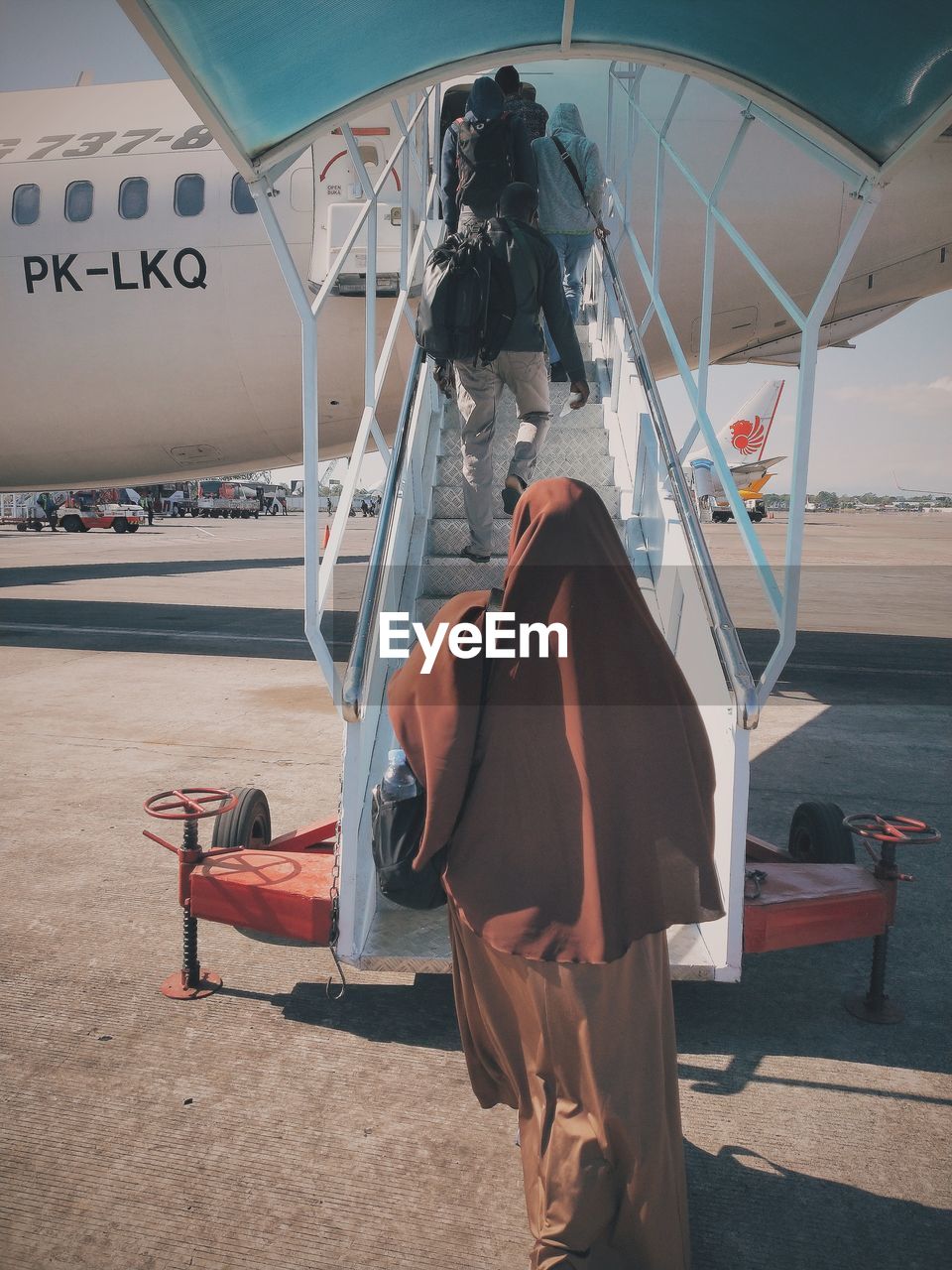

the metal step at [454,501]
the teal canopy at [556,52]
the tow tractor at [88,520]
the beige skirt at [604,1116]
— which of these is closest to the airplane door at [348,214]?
the metal step at [454,501]

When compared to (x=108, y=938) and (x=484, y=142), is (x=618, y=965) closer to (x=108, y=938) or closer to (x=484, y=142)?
(x=108, y=938)

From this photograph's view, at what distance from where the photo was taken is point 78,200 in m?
8.43

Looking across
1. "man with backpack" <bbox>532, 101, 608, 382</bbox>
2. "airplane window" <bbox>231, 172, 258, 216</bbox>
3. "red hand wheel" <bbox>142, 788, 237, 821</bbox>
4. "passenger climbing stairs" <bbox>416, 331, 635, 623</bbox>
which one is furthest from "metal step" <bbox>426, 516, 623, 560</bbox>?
"airplane window" <bbox>231, 172, 258, 216</bbox>

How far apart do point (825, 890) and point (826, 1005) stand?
17.0 inches

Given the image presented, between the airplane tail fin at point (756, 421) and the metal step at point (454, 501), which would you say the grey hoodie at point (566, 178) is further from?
the airplane tail fin at point (756, 421)

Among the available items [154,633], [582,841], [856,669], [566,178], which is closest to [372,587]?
[582,841]

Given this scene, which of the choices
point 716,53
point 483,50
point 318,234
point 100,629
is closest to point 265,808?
point 483,50

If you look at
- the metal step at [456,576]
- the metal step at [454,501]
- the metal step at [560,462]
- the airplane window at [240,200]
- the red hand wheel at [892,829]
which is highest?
the airplane window at [240,200]

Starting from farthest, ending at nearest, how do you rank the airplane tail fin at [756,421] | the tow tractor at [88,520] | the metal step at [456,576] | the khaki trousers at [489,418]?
the airplane tail fin at [756,421]
the tow tractor at [88,520]
the metal step at [456,576]
the khaki trousers at [489,418]

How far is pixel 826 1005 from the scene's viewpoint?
10.4 ft

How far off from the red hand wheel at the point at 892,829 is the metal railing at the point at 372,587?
5.68 ft

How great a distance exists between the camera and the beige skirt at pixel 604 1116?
6.29ft

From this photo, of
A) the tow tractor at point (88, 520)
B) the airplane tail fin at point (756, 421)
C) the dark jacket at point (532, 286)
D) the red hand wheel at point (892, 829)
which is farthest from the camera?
the airplane tail fin at point (756, 421)

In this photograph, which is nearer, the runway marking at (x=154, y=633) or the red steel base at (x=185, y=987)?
the red steel base at (x=185, y=987)
